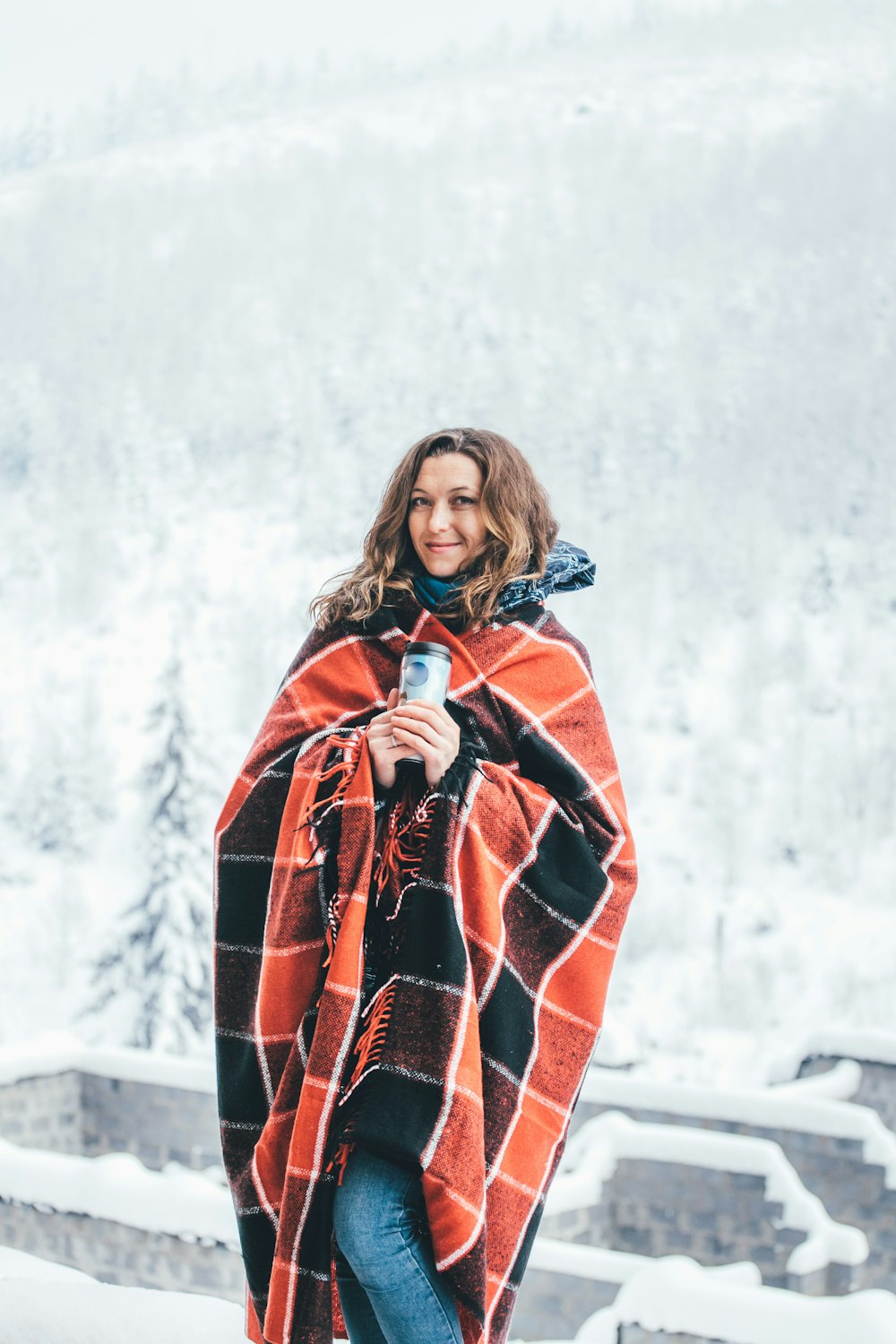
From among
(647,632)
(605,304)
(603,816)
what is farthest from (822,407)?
(603,816)

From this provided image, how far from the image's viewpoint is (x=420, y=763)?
232 centimetres

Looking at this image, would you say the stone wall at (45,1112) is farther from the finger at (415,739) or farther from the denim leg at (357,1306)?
the finger at (415,739)

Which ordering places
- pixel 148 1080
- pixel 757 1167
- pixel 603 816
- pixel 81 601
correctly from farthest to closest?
pixel 81 601 → pixel 148 1080 → pixel 757 1167 → pixel 603 816

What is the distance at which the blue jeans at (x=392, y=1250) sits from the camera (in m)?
2.11

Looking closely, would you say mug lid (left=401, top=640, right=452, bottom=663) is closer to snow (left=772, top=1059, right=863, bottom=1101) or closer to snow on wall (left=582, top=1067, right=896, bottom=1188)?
snow on wall (left=582, top=1067, right=896, bottom=1188)

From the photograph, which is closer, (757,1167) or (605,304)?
(757,1167)

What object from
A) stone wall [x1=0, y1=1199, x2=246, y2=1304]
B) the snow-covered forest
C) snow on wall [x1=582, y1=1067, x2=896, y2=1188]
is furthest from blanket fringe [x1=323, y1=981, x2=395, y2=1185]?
the snow-covered forest

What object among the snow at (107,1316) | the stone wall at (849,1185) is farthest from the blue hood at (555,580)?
the stone wall at (849,1185)

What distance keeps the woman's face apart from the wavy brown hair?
0.05ft

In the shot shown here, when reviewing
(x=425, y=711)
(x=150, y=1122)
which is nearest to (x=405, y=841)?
(x=425, y=711)

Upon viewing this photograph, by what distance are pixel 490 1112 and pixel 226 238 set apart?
66126 millimetres

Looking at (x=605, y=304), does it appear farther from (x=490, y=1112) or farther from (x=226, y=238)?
(x=490, y=1112)

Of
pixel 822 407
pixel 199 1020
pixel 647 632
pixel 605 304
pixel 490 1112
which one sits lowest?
pixel 199 1020

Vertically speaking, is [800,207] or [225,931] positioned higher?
[800,207]
